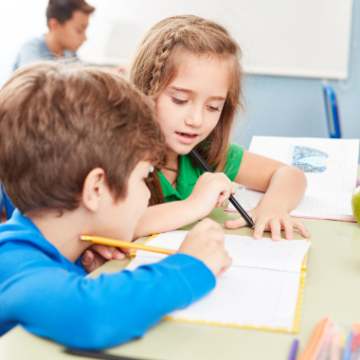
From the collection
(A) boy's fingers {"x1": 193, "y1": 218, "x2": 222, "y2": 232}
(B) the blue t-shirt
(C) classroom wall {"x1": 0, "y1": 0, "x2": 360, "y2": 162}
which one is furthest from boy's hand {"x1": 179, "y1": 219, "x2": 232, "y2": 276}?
(B) the blue t-shirt

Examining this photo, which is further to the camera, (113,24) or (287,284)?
(113,24)

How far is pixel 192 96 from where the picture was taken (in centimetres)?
92

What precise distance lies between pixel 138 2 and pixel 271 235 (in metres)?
2.30

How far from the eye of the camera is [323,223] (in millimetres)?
842

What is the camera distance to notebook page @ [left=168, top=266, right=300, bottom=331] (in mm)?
480

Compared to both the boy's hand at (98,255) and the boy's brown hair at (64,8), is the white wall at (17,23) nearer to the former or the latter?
the boy's brown hair at (64,8)

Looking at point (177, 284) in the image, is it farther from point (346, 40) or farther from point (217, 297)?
point (346, 40)

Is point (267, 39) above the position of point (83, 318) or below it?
above

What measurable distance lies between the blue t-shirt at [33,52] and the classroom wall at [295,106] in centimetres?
115

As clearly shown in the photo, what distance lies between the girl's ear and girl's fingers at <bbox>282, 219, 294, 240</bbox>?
338mm

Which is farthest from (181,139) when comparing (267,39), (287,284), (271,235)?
(267,39)

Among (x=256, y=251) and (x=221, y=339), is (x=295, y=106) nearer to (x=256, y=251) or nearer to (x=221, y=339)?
(x=256, y=251)

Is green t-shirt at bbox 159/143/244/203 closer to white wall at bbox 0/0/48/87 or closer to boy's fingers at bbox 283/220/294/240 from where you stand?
boy's fingers at bbox 283/220/294/240

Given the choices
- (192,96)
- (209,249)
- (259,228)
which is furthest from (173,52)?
(209,249)
